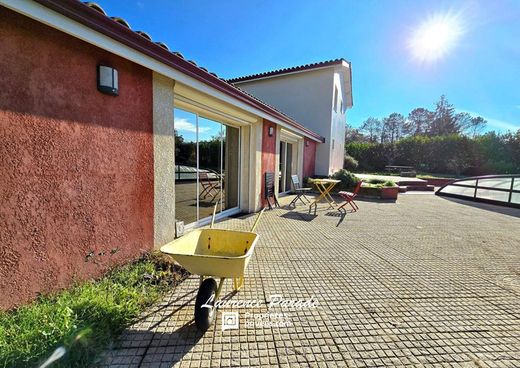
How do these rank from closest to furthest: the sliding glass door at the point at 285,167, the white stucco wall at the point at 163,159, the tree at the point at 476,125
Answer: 1. the white stucco wall at the point at 163,159
2. the sliding glass door at the point at 285,167
3. the tree at the point at 476,125

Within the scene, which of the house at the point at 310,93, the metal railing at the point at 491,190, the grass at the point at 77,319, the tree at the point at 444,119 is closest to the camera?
the grass at the point at 77,319

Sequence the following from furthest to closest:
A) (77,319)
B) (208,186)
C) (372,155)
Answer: (372,155) < (208,186) < (77,319)

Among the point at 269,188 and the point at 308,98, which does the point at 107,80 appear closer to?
the point at 269,188

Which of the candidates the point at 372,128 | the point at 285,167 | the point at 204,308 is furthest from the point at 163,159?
the point at 372,128

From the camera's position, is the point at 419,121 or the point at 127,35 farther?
the point at 419,121

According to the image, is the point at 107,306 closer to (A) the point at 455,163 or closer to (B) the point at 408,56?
(B) the point at 408,56

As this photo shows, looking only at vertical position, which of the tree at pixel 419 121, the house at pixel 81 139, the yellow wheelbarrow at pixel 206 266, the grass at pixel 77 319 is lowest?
the grass at pixel 77 319

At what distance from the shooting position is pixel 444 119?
49.8 meters

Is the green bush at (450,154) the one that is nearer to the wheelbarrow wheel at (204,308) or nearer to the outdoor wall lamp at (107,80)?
the outdoor wall lamp at (107,80)

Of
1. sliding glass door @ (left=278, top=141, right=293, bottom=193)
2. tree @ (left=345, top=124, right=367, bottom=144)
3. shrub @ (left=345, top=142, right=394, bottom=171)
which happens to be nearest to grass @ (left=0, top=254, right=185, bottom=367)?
sliding glass door @ (left=278, top=141, right=293, bottom=193)

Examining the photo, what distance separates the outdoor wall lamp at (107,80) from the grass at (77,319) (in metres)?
2.37

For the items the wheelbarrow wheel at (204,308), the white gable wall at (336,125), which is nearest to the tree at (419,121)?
the white gable wall at (336,125)

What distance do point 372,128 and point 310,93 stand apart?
5175 centimetres

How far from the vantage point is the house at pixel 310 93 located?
46.5 ft
